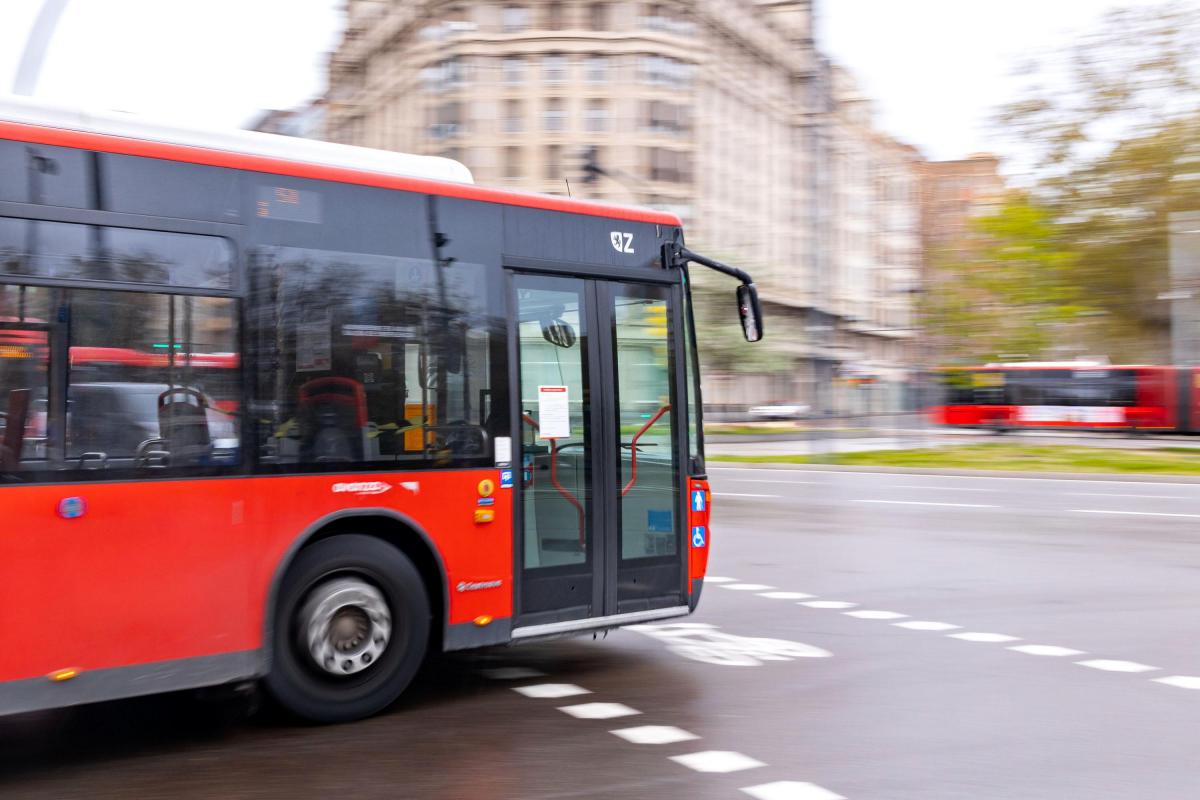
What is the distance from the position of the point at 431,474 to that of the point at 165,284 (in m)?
1.64

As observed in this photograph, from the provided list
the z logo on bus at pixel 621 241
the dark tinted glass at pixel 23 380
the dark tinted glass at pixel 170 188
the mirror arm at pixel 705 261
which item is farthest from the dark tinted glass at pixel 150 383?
the mirror arm at pixel 705 261

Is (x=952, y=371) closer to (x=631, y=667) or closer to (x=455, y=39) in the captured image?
(x=455, y=39)

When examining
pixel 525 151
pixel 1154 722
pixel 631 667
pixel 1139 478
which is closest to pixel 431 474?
pixel 631 667

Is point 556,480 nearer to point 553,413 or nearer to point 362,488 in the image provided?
point 553,413

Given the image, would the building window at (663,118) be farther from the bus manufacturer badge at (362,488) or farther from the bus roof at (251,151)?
the bus manufacturer badge at (362,488)

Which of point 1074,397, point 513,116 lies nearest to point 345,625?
point 1074,397

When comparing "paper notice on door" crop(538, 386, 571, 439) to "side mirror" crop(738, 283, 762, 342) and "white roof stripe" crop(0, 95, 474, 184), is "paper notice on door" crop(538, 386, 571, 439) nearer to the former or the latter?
"white roof stripe" crop(0, 95, 474, 184)

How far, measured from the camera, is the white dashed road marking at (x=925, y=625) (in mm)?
8578

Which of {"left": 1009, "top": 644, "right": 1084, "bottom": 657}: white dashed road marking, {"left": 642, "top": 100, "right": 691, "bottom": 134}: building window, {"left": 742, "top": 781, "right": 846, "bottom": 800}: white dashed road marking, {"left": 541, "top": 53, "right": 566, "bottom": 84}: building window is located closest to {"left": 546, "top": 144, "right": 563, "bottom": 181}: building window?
{"left": 541, "top": 53, "right": 566, "bottom": 84}: building window

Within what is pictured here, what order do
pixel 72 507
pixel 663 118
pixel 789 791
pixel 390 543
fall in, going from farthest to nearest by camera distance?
pixel 663 118 → pixel 390 543 → pixel 72 507 → pixel 789 791

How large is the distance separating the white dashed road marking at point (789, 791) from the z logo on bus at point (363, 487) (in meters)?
2.33

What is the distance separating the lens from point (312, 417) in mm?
5918

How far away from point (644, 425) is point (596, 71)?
62.6 meters

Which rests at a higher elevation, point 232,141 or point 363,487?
point 232,141
